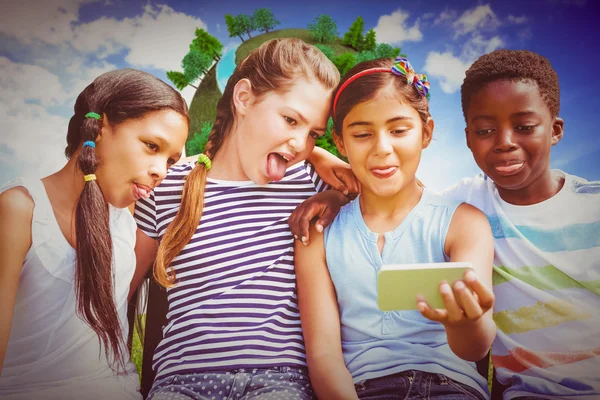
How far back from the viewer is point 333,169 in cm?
232

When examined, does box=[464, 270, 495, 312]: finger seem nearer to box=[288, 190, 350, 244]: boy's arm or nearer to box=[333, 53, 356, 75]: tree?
box=[288, 190, 350, 244]: boy's arm

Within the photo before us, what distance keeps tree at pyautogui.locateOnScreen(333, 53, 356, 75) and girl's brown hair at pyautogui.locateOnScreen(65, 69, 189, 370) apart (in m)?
0.78

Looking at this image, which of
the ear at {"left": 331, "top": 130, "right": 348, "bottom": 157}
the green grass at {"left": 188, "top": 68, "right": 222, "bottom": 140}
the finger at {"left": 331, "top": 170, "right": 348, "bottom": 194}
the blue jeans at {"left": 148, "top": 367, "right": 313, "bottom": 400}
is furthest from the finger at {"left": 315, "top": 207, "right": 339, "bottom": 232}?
the green grass at {"left": 188, "top": 68, "right": 222, "bottom": 140}

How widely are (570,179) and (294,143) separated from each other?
3.89 feet

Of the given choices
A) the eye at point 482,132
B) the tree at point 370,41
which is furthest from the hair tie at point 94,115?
the eye at point 482,132

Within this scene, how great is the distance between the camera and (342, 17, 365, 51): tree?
247 centimetres

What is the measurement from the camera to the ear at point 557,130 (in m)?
2.16

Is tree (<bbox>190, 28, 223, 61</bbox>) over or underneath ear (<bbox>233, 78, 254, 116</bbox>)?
over

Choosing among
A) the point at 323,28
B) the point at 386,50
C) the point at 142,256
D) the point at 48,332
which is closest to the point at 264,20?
the point at 323,28

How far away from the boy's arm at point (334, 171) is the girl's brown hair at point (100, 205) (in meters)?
0.64

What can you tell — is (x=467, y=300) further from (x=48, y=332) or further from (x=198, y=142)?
(x=48, y=332)

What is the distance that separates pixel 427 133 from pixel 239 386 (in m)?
1.30

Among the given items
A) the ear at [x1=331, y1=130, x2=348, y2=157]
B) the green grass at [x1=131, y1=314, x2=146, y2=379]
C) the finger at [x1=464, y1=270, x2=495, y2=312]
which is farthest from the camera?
the green grass at [x1=131, y1=314, x2=146, y2=379]

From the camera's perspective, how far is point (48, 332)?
206 cm
